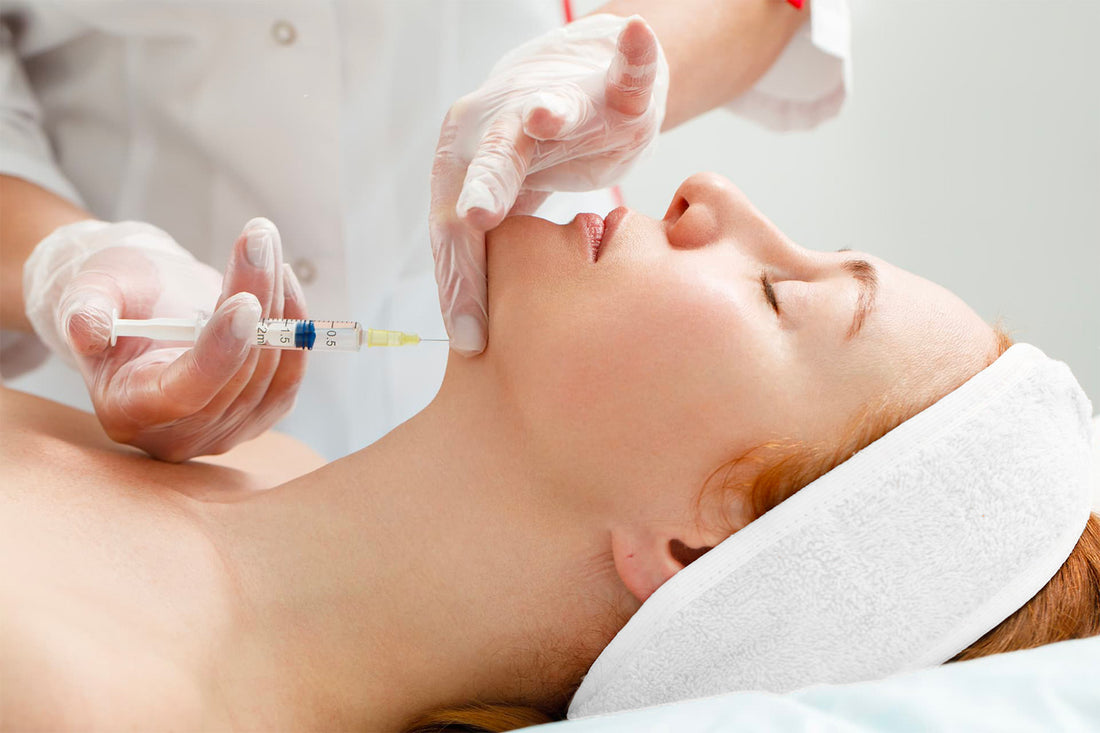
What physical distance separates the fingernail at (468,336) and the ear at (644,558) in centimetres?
27

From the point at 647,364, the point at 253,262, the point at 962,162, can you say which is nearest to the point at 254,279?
the point at 253,262

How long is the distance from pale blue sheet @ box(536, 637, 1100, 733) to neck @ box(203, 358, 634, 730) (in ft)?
0.51

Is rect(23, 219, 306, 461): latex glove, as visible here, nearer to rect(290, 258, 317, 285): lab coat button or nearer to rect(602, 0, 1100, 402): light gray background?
rect(290, 258, 317, 285): lab coat button

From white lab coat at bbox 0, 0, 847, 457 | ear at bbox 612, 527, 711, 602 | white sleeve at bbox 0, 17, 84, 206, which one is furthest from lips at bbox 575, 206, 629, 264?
white sleeve at bbox 0, 17, 84, 206

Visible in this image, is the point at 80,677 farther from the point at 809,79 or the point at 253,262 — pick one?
the point at 809,79

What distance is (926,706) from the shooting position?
0.85 meters

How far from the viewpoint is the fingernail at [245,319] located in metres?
1.02

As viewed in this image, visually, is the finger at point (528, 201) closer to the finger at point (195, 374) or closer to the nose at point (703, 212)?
the nose at point (703, 212)

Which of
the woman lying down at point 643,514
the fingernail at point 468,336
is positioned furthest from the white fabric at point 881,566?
the fingernail at point 468,336

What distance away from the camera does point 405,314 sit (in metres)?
1.64

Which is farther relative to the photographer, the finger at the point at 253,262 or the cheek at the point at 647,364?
the finger at the point at 253,262

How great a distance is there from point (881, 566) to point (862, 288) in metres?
0.32

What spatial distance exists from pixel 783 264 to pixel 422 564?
22.2 inches

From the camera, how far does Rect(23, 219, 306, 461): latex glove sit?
106 cm
